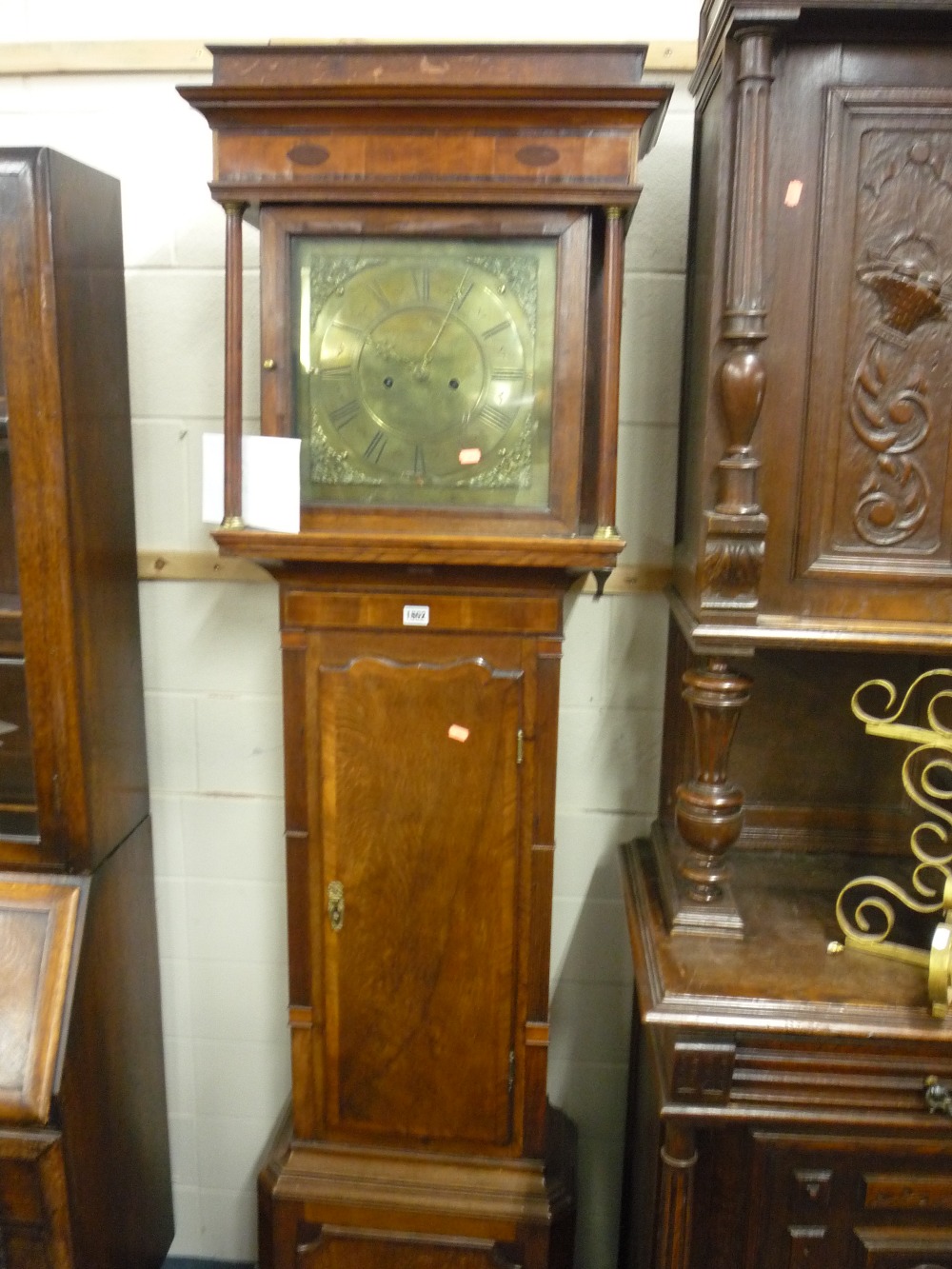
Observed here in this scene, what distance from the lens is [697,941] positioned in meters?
1.24

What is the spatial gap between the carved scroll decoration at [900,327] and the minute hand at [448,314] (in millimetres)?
462

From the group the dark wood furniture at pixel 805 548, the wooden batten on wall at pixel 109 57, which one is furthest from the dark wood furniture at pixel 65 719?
the dark wood furniture at pixel 805 548

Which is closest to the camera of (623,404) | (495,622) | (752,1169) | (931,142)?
(931,142)

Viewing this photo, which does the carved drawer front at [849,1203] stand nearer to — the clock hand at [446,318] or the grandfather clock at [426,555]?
the grandfather clock at [426,555]

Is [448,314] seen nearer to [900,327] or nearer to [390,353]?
[390,353]

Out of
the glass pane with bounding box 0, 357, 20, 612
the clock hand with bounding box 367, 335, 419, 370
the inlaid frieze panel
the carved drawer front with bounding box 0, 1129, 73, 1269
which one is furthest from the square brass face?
the carved drawer front with bounding box 0, 1129, 73, 1269

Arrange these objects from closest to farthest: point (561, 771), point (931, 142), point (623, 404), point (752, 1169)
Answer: point (931, 142)
point (752, 1169)
point (623, 404)
point (561, 771)

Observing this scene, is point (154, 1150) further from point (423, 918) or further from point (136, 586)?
point (136, 586)

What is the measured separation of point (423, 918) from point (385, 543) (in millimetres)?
543

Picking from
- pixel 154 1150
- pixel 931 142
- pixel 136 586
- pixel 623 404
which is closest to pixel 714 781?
pixel 623 404

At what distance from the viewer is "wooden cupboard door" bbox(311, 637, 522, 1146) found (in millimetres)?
1337

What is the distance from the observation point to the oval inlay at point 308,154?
1.18m

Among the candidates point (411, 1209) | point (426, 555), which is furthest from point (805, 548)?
point (411, 1209)

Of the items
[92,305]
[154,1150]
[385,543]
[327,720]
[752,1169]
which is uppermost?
[92,305]
